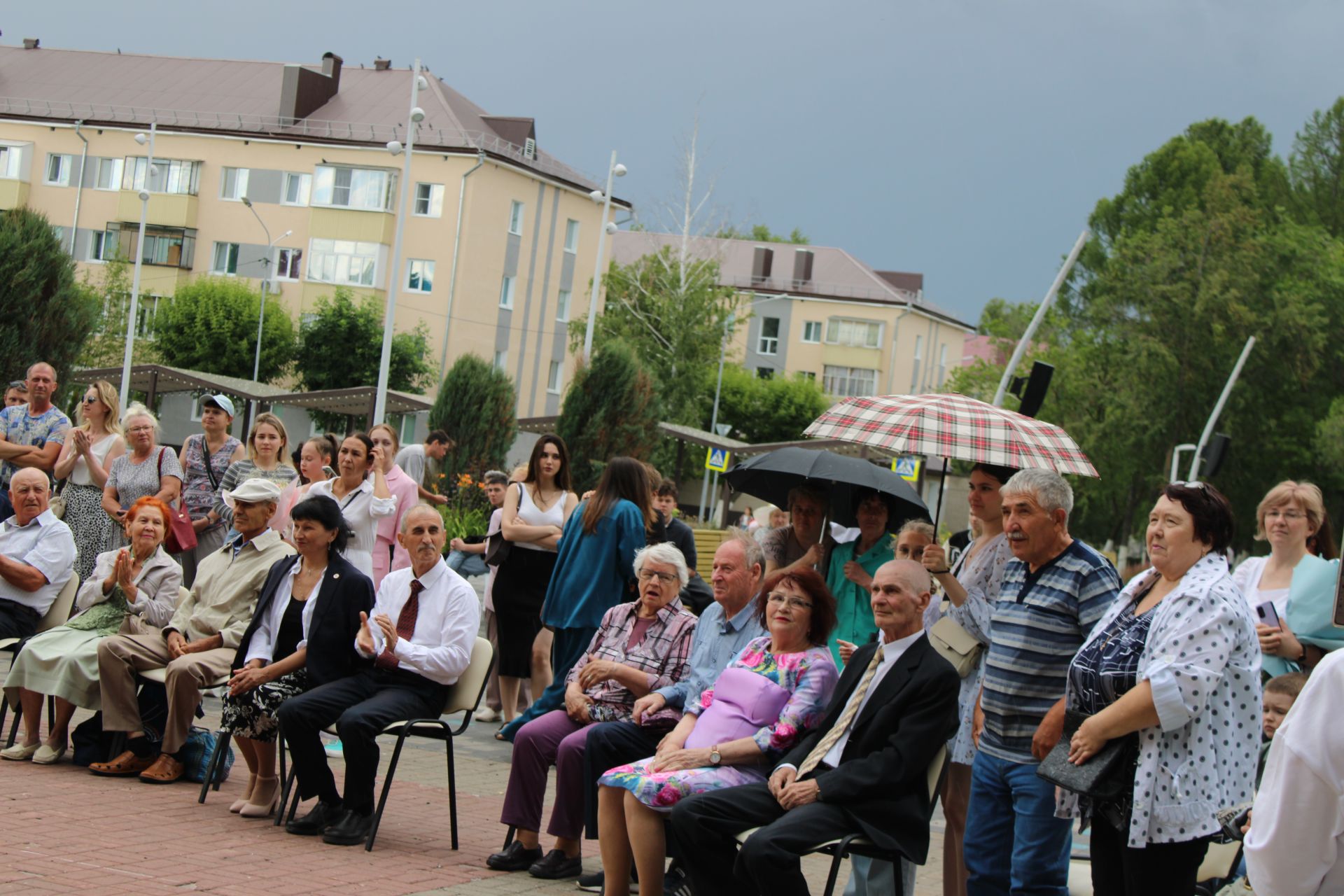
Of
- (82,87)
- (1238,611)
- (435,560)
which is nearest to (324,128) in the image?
(82,87)

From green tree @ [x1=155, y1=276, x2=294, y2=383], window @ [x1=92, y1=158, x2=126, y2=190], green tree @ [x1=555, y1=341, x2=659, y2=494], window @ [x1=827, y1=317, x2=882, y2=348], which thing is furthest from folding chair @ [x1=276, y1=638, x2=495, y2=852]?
window @ [x1=827, y1=317, x2=882, y2=348]

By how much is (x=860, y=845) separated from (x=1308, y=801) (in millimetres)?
3095

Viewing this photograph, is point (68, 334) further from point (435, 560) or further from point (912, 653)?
point (912, 653)

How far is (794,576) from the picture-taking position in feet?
21.6

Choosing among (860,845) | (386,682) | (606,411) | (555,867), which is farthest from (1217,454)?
(860,845)

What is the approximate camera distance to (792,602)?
21.4 ft

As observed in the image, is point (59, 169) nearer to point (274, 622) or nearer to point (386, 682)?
point (274, 622)

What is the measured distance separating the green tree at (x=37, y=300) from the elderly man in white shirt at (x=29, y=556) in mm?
8545

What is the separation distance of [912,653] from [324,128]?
5164 cm

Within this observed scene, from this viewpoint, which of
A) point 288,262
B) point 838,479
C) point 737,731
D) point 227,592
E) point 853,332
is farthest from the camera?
point 853,332

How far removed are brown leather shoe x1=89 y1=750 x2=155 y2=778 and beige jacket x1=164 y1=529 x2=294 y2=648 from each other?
0.72m

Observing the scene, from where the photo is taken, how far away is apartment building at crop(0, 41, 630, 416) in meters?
52.5

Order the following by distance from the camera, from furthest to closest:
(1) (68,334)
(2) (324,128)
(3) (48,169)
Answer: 1. (3) (48,169)
2. (2) (324,128)
3. (1) (68,334)

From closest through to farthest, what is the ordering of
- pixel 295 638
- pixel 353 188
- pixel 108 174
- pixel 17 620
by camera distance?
pixel 295 638, pixel 17 620, pixel 353 188, pixel 108 174
